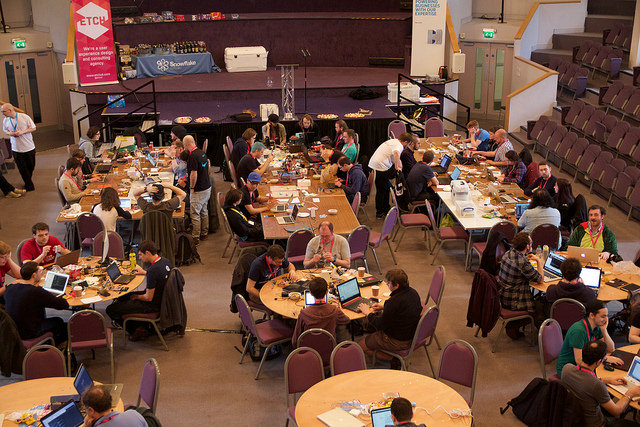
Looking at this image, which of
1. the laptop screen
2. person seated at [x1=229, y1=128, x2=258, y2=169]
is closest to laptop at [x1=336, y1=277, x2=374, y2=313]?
the laptop screen

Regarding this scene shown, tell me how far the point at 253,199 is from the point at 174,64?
9742 mm

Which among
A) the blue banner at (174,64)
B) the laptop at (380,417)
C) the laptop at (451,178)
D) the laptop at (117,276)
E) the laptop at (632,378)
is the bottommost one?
the laptop at (632,378)

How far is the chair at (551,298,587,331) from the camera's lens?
24.5 ft

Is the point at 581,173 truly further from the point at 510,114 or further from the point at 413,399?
the point at 413,399

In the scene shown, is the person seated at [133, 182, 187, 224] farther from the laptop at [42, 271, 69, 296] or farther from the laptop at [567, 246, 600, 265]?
the laptop at [567, 246, 600, 265]

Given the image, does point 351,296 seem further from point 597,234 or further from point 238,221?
point 597,234

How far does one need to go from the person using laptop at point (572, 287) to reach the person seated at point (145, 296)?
428 cm

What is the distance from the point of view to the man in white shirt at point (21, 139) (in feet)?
44.4

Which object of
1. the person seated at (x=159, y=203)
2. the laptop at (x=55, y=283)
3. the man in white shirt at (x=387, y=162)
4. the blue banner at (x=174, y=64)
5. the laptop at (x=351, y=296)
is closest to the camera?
the laptop at (x=351, y=296)

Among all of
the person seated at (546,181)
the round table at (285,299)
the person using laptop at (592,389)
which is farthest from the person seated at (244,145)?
the person using laptop at (592,389)

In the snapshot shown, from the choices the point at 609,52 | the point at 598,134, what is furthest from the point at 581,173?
the point at 609,52

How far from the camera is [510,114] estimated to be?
16.8 meters

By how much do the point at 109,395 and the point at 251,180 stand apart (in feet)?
17.9

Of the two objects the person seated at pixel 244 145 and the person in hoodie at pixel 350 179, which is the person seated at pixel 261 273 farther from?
the person seated at pixel 244 145
